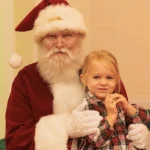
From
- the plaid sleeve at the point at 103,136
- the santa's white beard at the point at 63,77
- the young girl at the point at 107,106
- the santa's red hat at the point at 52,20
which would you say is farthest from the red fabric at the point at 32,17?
the plaid sleeve at the point at 103,136

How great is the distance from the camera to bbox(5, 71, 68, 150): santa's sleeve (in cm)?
126

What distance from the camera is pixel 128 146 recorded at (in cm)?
122

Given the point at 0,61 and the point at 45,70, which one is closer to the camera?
the point at 45,70

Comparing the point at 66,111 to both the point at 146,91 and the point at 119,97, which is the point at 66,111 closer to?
the point at 119,97

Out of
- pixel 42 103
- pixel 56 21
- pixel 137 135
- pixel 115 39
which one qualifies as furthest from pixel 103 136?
pixel 115 39

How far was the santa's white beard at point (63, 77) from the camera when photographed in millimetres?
1389

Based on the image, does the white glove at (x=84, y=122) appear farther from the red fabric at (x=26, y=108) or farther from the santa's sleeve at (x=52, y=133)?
the red fabric at (x=26, y=108)

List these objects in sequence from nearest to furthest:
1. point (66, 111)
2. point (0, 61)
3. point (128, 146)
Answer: point (128, 146) < point (66, 111) < point (0, 61)

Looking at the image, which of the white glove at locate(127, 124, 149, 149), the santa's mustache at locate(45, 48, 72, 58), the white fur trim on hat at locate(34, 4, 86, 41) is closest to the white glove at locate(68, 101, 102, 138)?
the white glove at locate(127, 124, 149, 149)

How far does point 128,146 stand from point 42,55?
583 millimetres

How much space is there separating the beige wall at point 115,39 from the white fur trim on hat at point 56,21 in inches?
25.1

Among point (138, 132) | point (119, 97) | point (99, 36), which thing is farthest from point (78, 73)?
point (99, 36)

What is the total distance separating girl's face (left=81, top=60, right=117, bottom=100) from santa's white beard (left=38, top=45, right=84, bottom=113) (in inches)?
6.5

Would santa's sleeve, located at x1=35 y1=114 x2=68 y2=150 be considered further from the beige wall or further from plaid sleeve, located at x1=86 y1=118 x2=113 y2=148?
the beige wall
